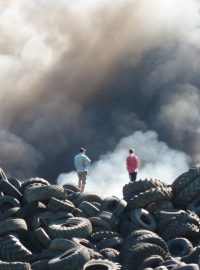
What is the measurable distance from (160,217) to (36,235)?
11.5ft

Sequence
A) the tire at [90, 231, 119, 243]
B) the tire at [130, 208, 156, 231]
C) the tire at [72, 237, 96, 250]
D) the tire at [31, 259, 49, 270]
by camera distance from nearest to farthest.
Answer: the tire at [31, 259, 49, 270], the tire at [72, 237, 96, 250], the tire at [90, 231, 119, 243], the tire at [130, 208, 156, 231]

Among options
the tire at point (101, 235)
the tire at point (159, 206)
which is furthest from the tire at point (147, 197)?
the tire at point (101, 235)

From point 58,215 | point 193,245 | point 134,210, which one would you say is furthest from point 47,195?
point 193,245

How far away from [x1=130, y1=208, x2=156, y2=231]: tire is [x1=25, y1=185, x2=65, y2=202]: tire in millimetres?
2178

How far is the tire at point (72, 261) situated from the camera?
60.2 ft

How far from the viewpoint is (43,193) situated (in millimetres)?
22359

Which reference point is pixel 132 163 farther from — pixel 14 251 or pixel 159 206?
pixel 14 251

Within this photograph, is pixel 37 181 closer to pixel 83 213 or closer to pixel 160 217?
pixel 83 213

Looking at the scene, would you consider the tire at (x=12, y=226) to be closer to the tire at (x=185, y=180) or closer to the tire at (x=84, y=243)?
the tire at (x=84, y=243)

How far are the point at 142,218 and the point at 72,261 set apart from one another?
3.97m

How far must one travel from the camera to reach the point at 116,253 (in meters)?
19.6

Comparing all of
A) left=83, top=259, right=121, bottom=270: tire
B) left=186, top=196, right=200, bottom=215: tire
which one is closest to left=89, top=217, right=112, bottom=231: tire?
left=186, top=196, right=200, bottom=215: tire

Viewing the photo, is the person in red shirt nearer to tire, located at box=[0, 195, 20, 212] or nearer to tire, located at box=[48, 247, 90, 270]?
tire, located at box=[0, 195, 20, 212]

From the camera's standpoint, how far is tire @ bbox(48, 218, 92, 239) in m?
20.4
